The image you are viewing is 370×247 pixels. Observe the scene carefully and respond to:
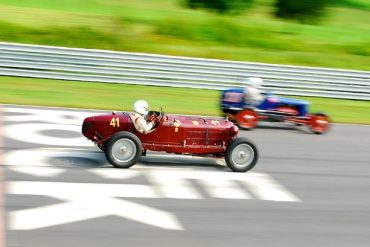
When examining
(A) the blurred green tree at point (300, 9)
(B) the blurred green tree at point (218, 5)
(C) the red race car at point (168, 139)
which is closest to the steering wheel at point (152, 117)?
(C) the red race car at point (168, 139)

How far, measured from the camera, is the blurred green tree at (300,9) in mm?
39688

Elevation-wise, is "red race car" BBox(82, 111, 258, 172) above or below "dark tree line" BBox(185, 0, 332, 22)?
below

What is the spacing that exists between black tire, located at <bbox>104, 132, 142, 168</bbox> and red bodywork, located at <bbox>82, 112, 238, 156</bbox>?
30cm

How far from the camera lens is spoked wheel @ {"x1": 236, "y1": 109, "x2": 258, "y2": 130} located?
16.5m

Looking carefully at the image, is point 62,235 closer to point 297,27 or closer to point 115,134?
point 115,134

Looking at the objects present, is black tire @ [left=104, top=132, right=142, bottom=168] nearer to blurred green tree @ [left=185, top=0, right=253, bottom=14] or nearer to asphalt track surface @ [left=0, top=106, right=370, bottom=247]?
asphalt track surface @ [left=0, top=106, right=370, bottom=247]

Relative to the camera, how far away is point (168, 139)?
41.5 ft

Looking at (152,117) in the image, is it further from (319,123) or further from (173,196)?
(319,123)

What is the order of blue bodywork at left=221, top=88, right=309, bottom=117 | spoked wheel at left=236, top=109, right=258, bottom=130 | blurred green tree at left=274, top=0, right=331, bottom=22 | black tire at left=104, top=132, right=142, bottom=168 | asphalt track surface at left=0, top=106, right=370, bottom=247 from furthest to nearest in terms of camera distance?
blurred green tree at left=274, top=0, right=331, bottom=22 < blue bodywork at left=221, top=88, right=309, bottom=117 < spoked wheel at left=236, top=109, right=258, bottom=130 < black tire at left=104, top=132, right=142, bottom=168 < asphalt track surface at left=0, top=106, right=370, bottom=247

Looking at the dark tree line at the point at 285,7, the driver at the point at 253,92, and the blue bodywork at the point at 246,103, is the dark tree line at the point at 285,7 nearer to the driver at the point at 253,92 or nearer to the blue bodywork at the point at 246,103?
the blue bodywork at the point at 246,103

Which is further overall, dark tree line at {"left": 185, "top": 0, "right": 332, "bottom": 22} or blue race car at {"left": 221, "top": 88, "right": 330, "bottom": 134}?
dark tree line at {"left": 185, "top": 0, "right": 332, "bottom": 22}

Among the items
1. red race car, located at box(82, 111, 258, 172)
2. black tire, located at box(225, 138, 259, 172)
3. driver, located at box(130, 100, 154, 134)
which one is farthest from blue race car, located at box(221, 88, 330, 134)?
driver, located at box(130, 100, 154, 134)

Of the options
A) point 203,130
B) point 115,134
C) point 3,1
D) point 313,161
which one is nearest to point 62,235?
point 115,134

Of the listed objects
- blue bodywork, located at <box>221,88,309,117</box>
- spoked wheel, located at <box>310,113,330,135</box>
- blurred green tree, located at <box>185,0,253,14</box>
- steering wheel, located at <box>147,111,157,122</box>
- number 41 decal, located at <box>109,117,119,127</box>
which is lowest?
spoked wheel, located at <box>310,113,330,135</box>
